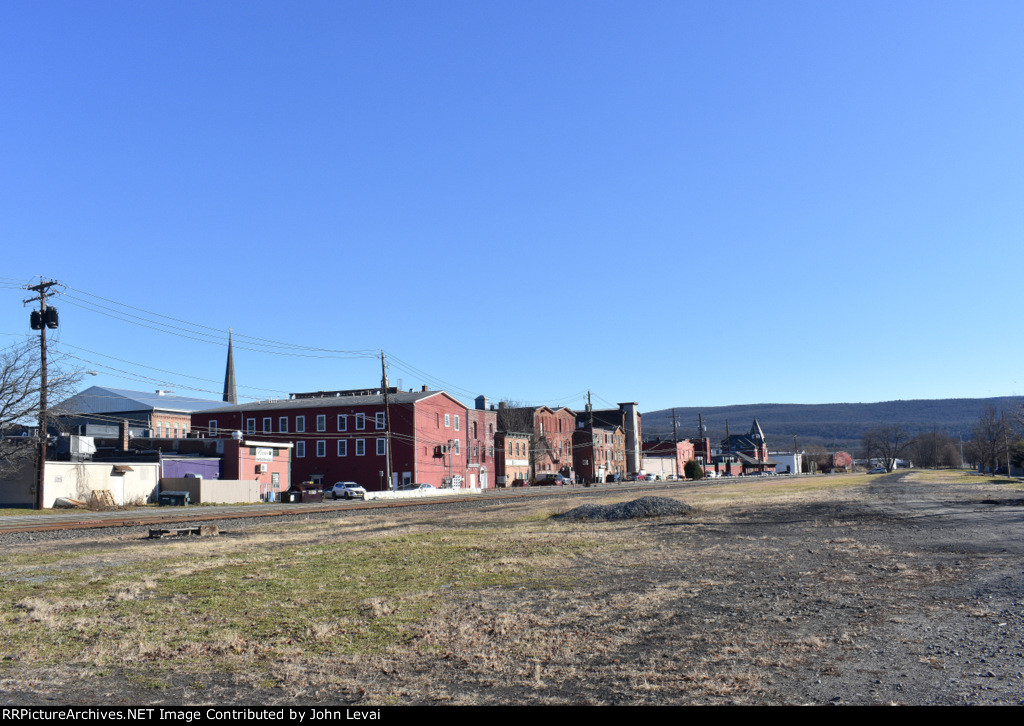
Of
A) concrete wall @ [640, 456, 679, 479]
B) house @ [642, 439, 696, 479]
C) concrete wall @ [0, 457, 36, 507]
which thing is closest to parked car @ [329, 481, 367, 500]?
concrete wall @ [0, 457, 36, 507]

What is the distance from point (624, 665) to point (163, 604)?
284 inches

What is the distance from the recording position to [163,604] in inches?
443

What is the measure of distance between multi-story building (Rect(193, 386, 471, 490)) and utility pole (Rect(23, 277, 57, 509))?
30.8 m

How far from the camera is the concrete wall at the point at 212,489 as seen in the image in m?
54.3

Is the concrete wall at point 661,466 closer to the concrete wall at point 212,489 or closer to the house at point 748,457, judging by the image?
the house at point 748,457

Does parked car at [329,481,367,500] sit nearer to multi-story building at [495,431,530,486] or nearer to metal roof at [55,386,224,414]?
multi-story building at [495,431,530,486]

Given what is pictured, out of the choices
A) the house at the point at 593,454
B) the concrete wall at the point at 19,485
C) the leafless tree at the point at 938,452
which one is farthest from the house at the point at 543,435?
the leafless tree at the point at 938,452

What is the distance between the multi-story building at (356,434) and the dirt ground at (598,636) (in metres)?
58.8

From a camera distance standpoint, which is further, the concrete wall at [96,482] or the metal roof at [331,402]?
the metal roof at [331,402]

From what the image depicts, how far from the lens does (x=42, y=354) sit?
157ft

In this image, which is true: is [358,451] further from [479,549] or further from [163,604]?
[163,604]

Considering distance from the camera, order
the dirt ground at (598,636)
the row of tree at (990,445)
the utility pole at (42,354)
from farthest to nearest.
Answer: the row of tree at (990,445) < the utility pole at (42,354) < the dirt ground at (598,636)

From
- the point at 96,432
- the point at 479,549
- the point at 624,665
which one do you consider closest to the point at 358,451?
the point at 96,432

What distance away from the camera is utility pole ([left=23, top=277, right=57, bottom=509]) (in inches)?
1825
